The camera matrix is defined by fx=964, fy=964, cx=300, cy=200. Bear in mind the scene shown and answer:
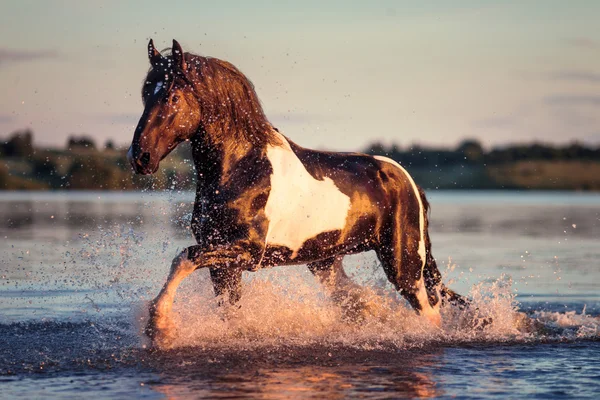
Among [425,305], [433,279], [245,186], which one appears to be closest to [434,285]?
[433,279]

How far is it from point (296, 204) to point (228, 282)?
0.85 meters

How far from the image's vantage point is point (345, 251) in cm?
845

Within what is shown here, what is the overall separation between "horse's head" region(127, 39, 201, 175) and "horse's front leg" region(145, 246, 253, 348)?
72 cm

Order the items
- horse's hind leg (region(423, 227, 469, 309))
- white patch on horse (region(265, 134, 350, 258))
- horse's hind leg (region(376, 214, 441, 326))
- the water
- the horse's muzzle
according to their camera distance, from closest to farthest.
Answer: the water, the horse's muzzle, white patch on horse (region(265, 134, 350, 258)), horse's hind leg (region(376, 214, 441, 326)), horse's hind leg (region(423, 227, 469, 309))

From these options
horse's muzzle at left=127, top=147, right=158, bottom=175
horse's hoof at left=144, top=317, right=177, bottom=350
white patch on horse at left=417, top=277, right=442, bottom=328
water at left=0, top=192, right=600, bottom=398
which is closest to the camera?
water at left=0, top=192, right=600, bottom=398

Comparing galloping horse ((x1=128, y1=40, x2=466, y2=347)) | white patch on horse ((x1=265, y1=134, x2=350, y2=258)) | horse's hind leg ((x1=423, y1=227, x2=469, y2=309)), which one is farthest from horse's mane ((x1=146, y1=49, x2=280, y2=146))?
horse's hind leg ((x1=423, y1=227, x2=469, y2=309))

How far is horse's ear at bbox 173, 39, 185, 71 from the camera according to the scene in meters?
7.39

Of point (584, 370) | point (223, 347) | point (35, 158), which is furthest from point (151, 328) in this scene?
point (35, 158)

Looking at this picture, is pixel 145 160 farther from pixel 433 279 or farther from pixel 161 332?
pixel 433 279

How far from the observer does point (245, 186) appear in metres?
7.65

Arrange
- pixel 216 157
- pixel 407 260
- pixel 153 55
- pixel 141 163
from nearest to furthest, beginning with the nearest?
1. pixel 141 163
2. pixel 153 55
3. pixel 216 157
4. pixel 407 260

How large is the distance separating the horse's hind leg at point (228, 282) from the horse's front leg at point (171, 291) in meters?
0.34

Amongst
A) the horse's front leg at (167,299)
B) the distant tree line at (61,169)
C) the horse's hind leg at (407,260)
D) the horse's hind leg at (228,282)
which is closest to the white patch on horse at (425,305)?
the horse's hind leg at (407,260)

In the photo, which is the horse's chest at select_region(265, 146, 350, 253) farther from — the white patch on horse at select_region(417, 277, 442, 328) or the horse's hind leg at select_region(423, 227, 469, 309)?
the horse's hind leg at select_region(423, 227, 469, 309)
